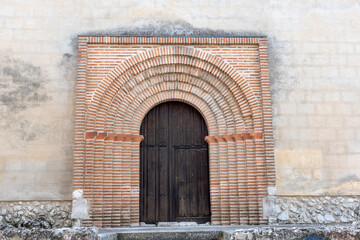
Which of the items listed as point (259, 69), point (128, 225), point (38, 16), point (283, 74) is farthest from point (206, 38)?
point (128, 225)

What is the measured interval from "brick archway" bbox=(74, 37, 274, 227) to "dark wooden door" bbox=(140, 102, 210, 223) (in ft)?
0.75

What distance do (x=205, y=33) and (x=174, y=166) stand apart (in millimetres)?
2710

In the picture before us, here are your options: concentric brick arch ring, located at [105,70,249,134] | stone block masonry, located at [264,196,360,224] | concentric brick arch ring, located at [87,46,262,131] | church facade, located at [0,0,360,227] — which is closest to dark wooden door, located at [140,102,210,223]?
church facade, located at [0,0,360,227]

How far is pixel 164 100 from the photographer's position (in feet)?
24.6

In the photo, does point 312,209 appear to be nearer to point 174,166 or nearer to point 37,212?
point 174,166

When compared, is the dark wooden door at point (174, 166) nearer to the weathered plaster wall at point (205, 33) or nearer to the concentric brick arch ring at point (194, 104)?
the concentric brick arch ring at point (194, 104)

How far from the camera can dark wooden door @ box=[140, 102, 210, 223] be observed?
7273 mm

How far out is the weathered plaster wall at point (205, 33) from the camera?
689cm

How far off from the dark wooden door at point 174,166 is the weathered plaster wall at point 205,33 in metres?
1.45

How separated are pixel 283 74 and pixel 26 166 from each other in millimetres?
5192

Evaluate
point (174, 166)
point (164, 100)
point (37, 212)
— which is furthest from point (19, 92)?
point (174, 166)

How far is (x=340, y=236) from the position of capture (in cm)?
501

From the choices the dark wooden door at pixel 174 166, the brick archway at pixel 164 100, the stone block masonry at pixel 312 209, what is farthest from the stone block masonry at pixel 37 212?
the stone block masonry at pixel 312 209

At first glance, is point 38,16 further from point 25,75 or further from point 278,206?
point 278,206
